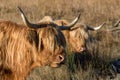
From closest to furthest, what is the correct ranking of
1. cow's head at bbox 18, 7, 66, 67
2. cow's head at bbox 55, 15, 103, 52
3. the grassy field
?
cow's head at bbox 18, 7, 66, 67 → the grassy field → cow's head at bbox 55, 15, 103, 52

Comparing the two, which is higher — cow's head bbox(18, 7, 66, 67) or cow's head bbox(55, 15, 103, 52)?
cow's head bbox(18, 7, 66, 67)

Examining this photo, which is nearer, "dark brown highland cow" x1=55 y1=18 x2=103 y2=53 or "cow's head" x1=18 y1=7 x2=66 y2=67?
"cow's head" x1=18 y1=7 x2=66 y2=67

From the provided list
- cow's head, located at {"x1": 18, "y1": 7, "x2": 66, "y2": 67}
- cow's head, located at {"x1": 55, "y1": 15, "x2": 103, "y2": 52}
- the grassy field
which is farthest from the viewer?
cow's head, located at {"x1": 55, "y1": 15, "x2": 103, "y2": 52}

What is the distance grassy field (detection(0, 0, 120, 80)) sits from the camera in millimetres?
8969

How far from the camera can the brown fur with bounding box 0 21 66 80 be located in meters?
6.62

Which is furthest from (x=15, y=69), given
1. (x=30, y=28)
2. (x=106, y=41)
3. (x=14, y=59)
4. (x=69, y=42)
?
(x=106, y=41)

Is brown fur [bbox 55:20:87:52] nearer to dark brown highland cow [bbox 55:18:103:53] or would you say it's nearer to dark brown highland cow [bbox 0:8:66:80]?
dark brown highland cow [bbox 55:18:103:53]

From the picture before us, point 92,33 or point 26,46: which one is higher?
point 26,46

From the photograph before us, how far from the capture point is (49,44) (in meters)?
6.56

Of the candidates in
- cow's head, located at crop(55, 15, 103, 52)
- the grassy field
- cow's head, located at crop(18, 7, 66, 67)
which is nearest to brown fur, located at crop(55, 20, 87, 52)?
cow's head, located at crop(55, 15, 103, 52)

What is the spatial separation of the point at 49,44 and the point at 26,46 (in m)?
0.32

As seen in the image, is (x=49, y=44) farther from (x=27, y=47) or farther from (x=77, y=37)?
(x=77, y=37)

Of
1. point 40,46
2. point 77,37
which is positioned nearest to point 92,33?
point 77,37

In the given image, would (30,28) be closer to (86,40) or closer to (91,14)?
(86,40)
